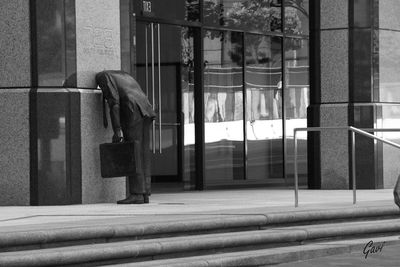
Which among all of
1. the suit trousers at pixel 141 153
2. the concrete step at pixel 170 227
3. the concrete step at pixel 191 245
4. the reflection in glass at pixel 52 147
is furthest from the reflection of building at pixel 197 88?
the concrete step at pixel 191 245

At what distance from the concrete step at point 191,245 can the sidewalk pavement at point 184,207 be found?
48 cm

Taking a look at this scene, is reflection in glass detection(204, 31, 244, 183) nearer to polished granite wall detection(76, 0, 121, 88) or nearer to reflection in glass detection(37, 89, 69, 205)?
polished granite wall detection(76, 0, 121, 88)

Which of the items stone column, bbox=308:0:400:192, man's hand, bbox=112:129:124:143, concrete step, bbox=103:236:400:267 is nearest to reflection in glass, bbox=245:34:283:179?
stone column, bbox=308:0:400:192

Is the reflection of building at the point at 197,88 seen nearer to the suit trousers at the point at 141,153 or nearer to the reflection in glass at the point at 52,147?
the reflection in glass at the point at 52,147

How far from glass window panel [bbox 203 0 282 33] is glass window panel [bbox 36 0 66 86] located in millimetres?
5517

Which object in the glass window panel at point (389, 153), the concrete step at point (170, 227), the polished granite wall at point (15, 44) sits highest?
the polished granite wall at point (15, 44)

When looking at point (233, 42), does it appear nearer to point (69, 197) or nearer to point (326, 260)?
point (69, 197)

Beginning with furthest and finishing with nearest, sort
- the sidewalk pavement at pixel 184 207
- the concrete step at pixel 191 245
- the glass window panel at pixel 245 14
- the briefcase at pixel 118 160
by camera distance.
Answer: the glass window panel at pixel 245 14, the briefcase at pixel 118 160, the sidewalk pavement at pixel 184 207, the concrete step at pixel 191 245

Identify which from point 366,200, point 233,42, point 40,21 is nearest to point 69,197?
point 40,21

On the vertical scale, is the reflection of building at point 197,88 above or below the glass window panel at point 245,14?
below

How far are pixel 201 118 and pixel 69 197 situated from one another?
5343mm

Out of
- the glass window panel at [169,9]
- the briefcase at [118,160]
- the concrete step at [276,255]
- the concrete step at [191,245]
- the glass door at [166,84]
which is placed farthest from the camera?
the glass door at [166,84]

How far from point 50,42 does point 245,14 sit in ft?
21.9

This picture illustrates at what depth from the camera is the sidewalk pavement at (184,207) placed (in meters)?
11.2
